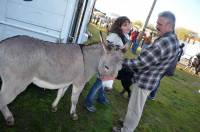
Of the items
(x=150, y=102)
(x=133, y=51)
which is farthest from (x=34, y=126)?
(x=133, y=51)

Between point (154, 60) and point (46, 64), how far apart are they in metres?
1.75

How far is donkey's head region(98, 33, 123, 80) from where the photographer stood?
4.17m

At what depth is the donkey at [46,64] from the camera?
136 inches

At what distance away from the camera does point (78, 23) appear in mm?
7082

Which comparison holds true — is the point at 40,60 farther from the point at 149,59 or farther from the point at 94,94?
the point at 94,94

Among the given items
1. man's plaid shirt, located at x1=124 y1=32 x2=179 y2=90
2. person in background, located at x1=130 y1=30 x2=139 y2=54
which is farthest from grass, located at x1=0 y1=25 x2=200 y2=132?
person in background, located at x1=130 y1=30 x2=139 y2=54

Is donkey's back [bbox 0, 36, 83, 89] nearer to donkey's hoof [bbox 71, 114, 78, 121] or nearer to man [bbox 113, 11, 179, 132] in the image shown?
man [bbox 113, 11, 179, 132]

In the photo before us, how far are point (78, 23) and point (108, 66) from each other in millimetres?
3196

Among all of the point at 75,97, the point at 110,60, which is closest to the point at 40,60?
the point at 110,60

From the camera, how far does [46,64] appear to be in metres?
3.77

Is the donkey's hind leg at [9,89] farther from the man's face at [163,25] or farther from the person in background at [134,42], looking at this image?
the person in background at [134,42]

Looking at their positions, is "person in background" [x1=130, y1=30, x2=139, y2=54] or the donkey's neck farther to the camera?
"person in background" [x1=130, y1=30, x2=139, y2=54]

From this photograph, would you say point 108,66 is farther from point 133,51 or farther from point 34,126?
point 133,51

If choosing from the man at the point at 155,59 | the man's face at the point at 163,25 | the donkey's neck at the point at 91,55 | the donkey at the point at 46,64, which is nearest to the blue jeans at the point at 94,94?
the donkey at the point at 46,64
